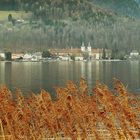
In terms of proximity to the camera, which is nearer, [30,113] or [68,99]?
[68,99]

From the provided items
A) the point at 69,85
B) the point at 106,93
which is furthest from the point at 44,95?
the point at 106,93

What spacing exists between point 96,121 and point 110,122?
6.90ft

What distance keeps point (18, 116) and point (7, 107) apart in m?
0.42

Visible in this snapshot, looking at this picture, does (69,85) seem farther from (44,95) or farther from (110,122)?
(110,122)

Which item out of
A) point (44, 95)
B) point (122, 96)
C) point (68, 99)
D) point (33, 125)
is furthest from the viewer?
point (33, 125)

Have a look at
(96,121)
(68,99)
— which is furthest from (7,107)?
(96,121)

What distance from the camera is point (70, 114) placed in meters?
13.3

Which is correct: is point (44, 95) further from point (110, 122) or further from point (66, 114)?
point (110, 122)

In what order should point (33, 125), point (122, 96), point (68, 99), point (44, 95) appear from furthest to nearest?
point (33, 125) → point (44, 95) → point (68, 99) → point (122, 96)

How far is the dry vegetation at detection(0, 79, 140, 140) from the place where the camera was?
11688 millimetres

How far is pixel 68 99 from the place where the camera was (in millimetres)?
12539

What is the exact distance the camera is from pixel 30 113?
14.1m

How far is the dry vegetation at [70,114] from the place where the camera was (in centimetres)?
1169

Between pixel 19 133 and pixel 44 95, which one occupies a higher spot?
pixel 44 95
